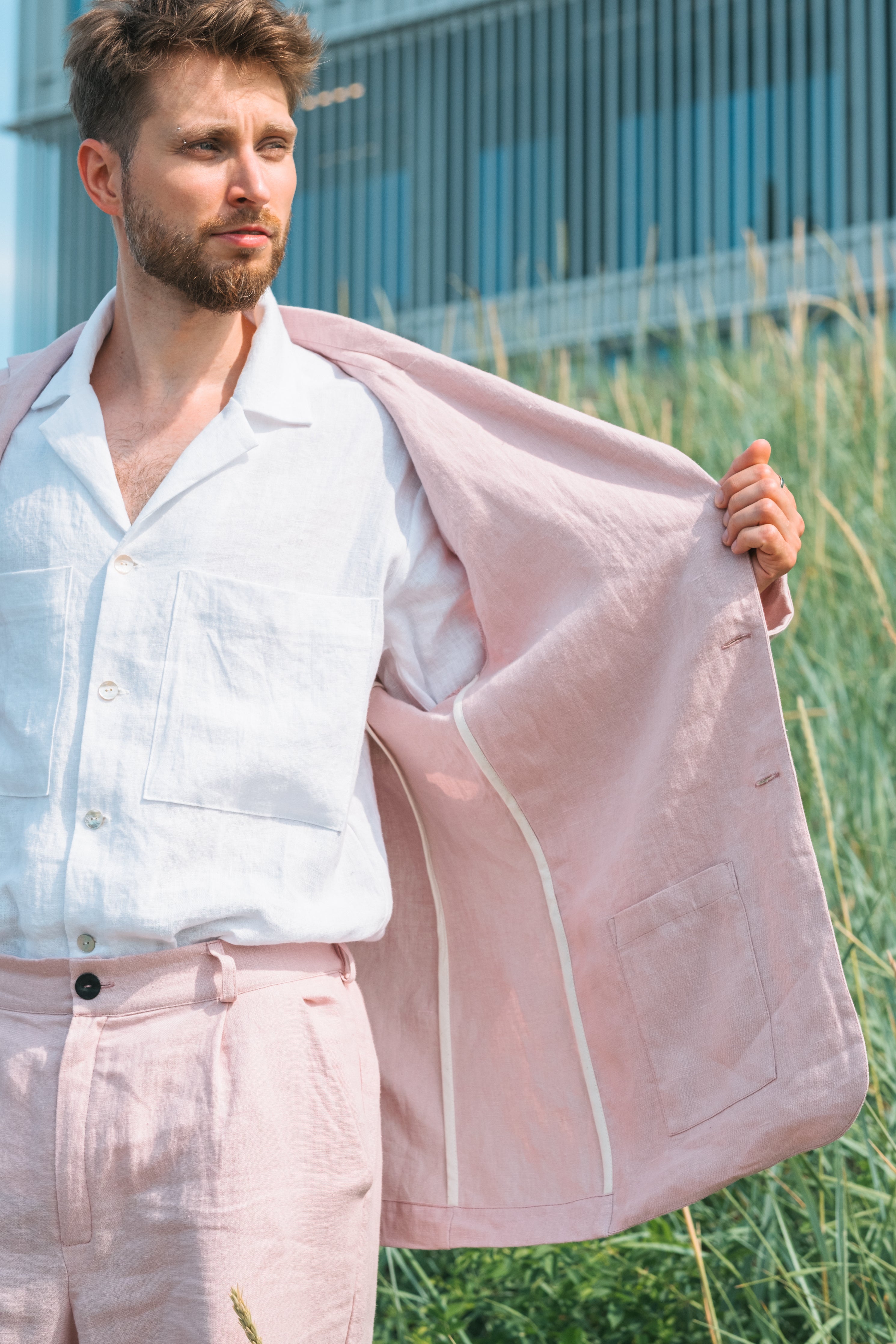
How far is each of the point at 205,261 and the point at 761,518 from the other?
71 cm

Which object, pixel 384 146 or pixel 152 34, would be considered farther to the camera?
pixel 384 146

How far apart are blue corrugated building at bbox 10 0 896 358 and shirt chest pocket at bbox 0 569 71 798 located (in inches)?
334

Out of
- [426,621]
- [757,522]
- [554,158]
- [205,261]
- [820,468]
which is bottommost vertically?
[426,621]

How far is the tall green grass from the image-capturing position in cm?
189

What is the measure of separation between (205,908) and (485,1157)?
1.84 ft

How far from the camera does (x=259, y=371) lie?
1760mm

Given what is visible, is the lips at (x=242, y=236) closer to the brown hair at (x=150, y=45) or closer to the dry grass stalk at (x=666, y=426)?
the brown hair at (x=150, y=45)

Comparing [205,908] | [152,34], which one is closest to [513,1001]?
[205,908]

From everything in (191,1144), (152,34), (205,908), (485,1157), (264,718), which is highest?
(152,34)

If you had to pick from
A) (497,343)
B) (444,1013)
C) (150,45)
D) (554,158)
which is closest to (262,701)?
(444,1013)

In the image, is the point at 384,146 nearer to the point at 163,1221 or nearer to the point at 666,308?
the point at 666,308

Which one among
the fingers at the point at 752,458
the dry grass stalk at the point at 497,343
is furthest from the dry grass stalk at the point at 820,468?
the fingers at the point at 752,458

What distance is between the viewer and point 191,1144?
4.88 feet

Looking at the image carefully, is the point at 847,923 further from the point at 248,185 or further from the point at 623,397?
the point at 623,397
